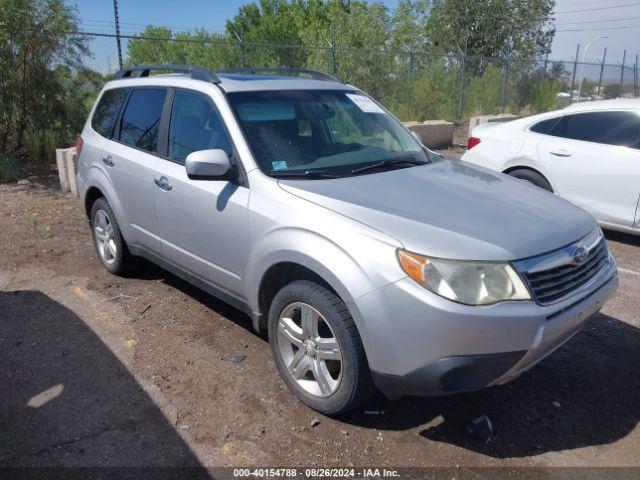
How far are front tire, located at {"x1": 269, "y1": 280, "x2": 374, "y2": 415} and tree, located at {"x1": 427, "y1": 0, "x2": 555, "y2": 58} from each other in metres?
30.9

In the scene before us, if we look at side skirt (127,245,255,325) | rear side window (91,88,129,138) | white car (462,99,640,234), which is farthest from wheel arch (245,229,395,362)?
white car (462,99,640,234)

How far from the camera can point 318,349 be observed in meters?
3.09

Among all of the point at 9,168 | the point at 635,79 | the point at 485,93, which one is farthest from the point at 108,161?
the point at 635,79

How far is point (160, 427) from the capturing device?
3.10m

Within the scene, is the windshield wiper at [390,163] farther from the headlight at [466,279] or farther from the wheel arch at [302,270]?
the headlight at [466,279]

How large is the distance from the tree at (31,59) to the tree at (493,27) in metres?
25.4

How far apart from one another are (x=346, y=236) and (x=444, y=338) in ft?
2.25

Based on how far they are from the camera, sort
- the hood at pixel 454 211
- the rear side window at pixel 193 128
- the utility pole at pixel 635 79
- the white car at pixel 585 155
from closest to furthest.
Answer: the hood at pixel 454 211
the rear side window at pixel 193 128
the white car at pixel 585 155
the utility pole at pixel 635 79

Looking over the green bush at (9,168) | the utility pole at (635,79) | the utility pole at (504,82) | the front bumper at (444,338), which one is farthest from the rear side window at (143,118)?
the utility pole at (635,79)

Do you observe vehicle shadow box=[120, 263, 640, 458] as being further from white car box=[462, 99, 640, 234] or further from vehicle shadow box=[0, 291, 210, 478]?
white car box=[462, 99, 640, 234]

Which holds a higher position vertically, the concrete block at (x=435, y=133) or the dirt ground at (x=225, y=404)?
the concrete block at (x=435, y=133)

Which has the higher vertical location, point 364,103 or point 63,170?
point 364,103

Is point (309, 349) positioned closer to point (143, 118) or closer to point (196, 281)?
point (196, 281)

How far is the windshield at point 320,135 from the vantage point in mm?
3535
